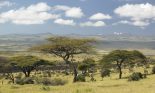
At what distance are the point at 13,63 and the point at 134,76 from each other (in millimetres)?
43575

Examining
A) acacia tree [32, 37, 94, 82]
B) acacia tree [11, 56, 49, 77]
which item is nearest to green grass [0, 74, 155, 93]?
acacia tree [32, 37, 94, 82]

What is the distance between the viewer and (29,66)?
270 ft

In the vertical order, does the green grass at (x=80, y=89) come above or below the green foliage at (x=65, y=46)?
below

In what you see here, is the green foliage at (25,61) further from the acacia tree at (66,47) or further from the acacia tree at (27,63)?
the acacia tree at (66,47)

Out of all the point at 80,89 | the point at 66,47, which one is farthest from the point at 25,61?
the point at 80,89

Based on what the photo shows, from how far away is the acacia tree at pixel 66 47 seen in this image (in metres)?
62.5

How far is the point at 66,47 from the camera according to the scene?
206 ft

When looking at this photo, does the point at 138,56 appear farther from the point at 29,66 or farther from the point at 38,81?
the point at 38,81

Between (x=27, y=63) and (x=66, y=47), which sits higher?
(x=66, y=47)

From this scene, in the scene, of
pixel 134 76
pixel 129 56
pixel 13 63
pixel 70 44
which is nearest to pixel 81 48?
pixel 70 44

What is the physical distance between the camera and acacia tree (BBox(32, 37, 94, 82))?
62531 millimetres

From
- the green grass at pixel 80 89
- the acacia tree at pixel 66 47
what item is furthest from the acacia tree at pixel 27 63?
the green grass at pixel 80 89

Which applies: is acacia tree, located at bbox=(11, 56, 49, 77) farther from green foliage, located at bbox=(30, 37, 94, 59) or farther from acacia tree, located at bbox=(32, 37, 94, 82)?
green foliage, located at bbox=(30, 37, 94, 59)

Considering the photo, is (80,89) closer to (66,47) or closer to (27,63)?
(66,47)
